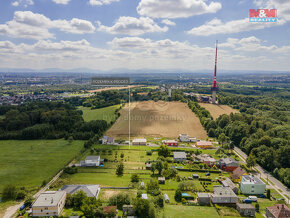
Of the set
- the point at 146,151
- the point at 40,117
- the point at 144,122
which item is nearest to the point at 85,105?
the point at 40,117

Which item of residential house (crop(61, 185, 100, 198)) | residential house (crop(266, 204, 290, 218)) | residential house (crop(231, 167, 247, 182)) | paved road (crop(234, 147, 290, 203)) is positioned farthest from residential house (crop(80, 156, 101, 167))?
paved road (crop(234, 147, 290, 203))

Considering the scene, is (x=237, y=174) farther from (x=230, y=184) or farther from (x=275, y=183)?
(x=275, y=183)

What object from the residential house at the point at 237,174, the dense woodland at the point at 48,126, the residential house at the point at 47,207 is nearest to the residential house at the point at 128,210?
the residential house at the point at 47,207

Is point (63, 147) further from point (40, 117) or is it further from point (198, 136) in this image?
point (198, 136)

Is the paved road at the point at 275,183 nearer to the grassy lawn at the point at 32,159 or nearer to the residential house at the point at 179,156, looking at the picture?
Result: the residential house at the point at 179,156

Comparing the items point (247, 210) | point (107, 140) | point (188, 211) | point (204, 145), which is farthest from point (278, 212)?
point (107, 140)

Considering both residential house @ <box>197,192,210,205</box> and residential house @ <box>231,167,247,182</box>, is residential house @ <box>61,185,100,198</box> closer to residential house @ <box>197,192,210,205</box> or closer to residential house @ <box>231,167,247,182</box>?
residential house @ <box>197,192,210,205</box>
